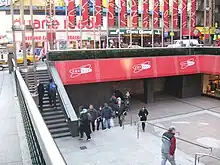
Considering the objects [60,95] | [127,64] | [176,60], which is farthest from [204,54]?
[60,95]

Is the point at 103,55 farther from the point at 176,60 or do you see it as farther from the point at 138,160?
the point at 138,160

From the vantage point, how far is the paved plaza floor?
11648 millimetres

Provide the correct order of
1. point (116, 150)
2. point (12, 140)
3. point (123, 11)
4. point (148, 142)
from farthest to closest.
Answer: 1. point (123, 11)
2. point (148, 142)
3. point (116, 150)
4. point (12, 140)

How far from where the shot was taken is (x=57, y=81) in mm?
16766

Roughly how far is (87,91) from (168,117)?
634 centimetres

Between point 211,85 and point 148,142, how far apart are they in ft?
47.8

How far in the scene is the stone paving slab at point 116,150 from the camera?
11.5 metres

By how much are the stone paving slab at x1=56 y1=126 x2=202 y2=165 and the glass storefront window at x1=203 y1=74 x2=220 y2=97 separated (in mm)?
13073

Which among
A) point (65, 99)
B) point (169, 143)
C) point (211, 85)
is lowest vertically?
point (211, 85)

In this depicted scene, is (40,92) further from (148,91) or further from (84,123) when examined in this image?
(148,91)

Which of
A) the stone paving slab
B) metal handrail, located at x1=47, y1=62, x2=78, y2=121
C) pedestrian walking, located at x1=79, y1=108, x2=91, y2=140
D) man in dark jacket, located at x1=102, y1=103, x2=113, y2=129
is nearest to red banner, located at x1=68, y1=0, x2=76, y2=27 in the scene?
metal handrail, located at x1=47, y1=62, x2=78, y2=121

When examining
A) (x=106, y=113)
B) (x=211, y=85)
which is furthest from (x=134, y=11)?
(x=106, y=113)

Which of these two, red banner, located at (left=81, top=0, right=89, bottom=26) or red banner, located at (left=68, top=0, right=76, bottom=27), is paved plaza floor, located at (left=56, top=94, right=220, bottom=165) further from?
red banner, located at (left=68, top=0, right=76, bottom=27)

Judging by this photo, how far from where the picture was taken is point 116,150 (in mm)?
12602
